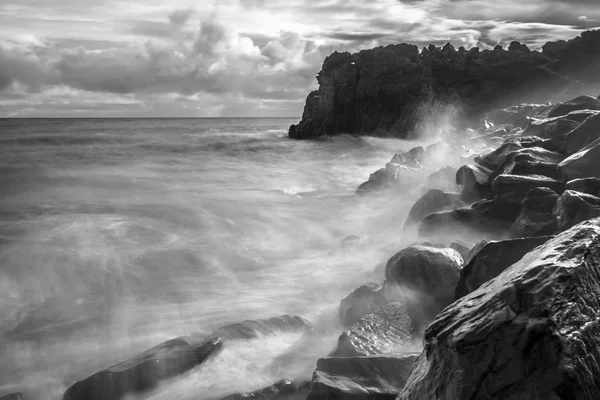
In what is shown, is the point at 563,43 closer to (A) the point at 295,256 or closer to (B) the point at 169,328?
(A) the point at 295,256

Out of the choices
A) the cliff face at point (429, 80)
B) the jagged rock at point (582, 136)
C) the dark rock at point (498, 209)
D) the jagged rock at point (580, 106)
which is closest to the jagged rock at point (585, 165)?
the dark rock at point (498, 209)

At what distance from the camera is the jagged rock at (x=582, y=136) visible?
984 cm

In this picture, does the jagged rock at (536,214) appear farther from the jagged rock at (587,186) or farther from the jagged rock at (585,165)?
the jagged rock at (585,165)

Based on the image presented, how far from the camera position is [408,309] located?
6.53m

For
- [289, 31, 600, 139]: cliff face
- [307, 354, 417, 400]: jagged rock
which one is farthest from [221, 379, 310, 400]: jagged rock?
[289, 31, 600, 139]: cliff face

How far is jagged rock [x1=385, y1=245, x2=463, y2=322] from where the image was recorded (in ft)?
21.1

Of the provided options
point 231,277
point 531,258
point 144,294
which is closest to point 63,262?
point 144,294

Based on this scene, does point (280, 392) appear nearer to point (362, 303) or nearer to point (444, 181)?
point (362, 303)

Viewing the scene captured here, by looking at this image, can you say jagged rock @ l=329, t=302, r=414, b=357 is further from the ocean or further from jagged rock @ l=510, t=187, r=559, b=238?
jagged rock @ l=510, t=187, r=559, b=238

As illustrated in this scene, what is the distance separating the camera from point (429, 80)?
51.5 m

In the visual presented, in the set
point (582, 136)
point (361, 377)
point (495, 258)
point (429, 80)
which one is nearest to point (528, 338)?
point (361, 377)

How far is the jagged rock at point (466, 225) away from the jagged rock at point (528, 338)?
17.8 feet

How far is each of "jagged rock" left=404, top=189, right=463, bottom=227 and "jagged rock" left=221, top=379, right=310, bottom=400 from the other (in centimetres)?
613

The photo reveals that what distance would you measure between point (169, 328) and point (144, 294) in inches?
70.7
